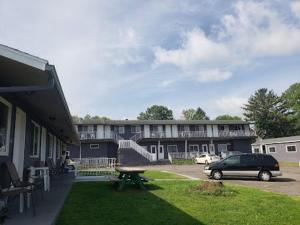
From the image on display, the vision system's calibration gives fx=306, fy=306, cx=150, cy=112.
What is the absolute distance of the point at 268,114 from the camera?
209ft

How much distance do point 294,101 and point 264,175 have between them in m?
54.1

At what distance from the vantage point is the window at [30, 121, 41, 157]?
38.8 ft

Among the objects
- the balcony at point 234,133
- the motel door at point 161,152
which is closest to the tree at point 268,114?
the balcony at point 234,133

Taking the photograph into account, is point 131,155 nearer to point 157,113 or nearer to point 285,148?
point 285,148

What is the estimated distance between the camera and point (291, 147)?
37.3m

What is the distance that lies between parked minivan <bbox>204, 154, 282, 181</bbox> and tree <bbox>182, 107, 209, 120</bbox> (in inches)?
2723

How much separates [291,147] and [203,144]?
1220cm

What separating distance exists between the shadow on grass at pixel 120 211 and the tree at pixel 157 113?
72655 millimetres

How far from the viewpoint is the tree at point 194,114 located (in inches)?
3433

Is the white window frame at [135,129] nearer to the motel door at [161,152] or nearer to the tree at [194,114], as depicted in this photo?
the motel door at [161,152]

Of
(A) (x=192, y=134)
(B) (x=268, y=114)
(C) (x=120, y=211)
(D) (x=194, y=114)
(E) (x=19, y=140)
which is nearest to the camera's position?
(C) (x=120, y=211)

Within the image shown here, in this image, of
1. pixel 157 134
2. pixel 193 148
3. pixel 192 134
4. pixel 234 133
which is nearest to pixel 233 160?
pixel 157 134

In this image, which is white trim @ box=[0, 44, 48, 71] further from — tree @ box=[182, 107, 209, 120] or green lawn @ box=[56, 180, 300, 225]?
tree @ box=[182, 107, 209, 120]

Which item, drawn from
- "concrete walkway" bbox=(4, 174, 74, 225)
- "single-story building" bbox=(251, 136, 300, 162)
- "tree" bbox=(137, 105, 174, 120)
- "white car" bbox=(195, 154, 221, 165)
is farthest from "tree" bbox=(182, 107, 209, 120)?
"concrete walkway" bbox=(4, 174, 74, 225)
